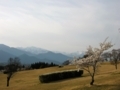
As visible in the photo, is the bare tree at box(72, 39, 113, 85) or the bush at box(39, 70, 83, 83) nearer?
the bare tree at box(72, 39, 113, 85)

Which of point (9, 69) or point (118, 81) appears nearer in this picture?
point (118, 81)

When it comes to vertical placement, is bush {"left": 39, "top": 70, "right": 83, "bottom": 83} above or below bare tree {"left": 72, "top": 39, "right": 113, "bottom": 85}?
below

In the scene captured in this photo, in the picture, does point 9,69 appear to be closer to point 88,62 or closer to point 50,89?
point 50,89

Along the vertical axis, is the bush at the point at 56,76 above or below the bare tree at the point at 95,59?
below

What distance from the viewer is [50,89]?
45719 mm

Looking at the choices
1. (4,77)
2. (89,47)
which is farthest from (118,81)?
(4,77)

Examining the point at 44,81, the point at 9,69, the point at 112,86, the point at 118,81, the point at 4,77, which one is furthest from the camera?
the point at 4,77

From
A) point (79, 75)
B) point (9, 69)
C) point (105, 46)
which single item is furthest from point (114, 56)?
point (105, 46)

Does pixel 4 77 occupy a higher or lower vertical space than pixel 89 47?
lower

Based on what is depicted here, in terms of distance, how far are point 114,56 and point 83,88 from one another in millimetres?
44866

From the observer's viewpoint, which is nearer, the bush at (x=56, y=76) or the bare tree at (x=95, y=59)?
the bare tree at (x=95, y=59)

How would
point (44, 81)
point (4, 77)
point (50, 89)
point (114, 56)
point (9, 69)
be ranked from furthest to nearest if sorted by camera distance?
1. point (4, 77)
2. point (114, 56)
3. point (9, 69)
4. point (44, 81)
5. point (50, 89)

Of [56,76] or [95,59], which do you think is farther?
[56,76]

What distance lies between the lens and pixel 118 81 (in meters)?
42.7
